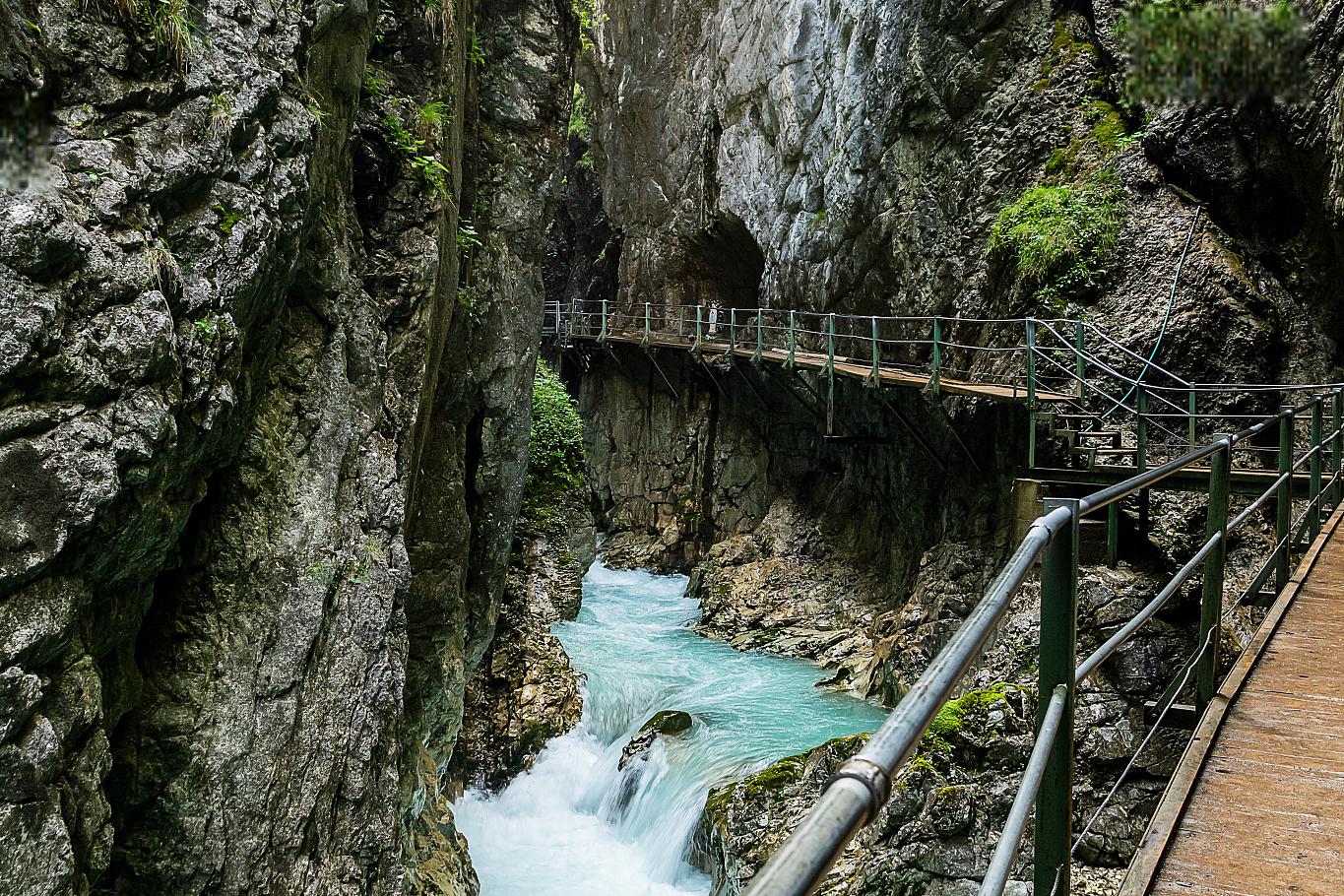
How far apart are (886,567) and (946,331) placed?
4.30 m

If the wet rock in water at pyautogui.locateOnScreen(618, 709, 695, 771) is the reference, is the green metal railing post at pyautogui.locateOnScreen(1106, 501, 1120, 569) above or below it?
above

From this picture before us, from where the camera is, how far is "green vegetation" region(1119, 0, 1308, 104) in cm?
174

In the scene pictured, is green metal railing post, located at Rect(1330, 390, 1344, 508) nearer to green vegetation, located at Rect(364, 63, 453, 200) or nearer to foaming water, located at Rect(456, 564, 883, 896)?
foaming water, located at Rect(456, 564, 883, 896)

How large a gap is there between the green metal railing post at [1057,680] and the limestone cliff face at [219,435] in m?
1.91

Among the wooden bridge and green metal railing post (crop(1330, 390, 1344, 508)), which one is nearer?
the wooden bridge

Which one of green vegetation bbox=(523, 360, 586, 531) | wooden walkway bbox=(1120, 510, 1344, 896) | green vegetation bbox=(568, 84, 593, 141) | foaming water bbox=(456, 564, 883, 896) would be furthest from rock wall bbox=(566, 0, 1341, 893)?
wooden walkway bbox=(1120, 510, 1344, 896)

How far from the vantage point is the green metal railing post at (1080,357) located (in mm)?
9844

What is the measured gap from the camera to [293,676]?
5320mm

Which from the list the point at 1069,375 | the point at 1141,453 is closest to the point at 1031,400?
the point at 1069,375

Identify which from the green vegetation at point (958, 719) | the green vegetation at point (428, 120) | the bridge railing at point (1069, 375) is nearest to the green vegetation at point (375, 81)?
the green vegetation at point (428, 120)

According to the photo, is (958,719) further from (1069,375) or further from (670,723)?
(670,723)

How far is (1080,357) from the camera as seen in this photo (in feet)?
32.3

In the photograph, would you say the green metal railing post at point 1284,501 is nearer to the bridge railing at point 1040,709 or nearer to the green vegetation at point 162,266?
the bridge railing at point 1040,709

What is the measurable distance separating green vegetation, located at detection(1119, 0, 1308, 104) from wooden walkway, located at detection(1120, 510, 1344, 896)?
169 cm
